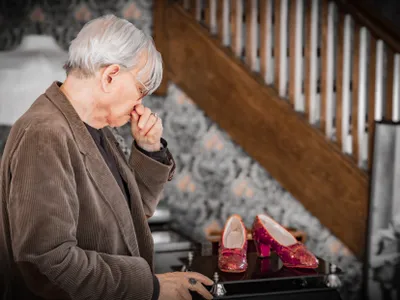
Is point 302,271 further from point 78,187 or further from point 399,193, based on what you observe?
point 399,193

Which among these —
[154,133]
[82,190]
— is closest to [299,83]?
[154,133]

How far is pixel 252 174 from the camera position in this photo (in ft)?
12.1

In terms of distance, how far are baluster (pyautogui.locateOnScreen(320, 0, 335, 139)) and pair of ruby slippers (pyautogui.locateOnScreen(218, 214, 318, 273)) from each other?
4.51 feet

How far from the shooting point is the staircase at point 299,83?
3.44m

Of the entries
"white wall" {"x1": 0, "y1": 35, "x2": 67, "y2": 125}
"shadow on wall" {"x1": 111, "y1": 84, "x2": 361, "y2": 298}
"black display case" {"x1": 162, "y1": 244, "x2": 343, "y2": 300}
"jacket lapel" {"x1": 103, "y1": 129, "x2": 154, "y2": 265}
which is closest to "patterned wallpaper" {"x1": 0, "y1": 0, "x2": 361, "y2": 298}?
"shadow on wall" {"x1": 111, "y1": 84, "x2": 361, "y2": 298}

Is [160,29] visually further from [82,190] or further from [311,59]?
[82,190]

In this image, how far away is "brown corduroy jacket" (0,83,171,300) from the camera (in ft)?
4.04

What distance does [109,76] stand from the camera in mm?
1408

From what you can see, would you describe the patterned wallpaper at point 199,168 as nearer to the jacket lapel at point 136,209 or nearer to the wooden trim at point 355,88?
the wooden trim at point 355,88

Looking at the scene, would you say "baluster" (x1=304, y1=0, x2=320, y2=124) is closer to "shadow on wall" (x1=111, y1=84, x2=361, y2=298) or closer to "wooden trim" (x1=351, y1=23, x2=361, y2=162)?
"wooden trim" (x1=351, y1=23, x2=361, y2=162)

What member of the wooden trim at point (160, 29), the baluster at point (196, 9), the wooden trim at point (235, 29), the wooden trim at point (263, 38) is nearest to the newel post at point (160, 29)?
the wooden trim at point (160, 29)

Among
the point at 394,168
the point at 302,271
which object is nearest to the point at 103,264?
the point at 302,271

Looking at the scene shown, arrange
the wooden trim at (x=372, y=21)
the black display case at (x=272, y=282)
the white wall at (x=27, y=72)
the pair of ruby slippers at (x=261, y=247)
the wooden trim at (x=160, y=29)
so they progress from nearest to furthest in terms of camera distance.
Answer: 1. the black display case at (x=272, y=282)
2. the pair of ruby slippers at (x=261, y=247)
3. the white wall at (x=27, y=72)
4. the wooden trim at (x=372, y=21)
5. the wooden trim at (x=160, y=29)

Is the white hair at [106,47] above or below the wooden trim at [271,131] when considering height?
above
